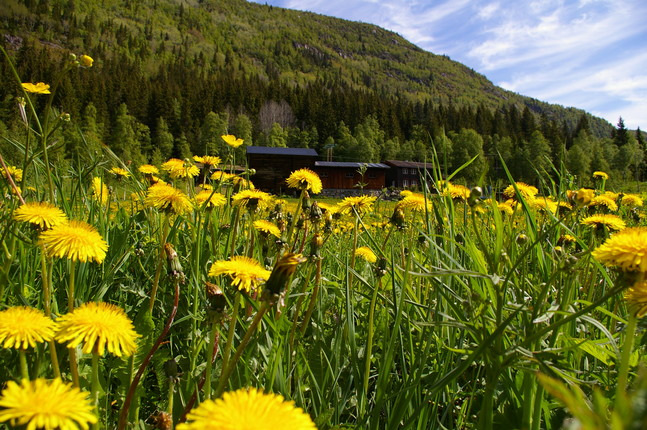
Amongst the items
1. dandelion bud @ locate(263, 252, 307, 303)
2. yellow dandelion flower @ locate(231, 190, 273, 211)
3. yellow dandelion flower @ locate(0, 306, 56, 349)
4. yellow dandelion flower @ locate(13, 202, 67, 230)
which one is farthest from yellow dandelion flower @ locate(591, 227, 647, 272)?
yellow dandelion flower @ locate(231, 190, 273, 211)

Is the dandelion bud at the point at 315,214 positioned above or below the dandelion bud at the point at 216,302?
above

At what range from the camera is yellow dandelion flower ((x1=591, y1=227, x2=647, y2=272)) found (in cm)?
64

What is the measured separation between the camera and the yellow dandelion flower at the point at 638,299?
612 millimetres

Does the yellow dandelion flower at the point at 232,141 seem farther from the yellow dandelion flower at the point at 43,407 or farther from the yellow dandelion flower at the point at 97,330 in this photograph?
the yellow dandelion flower at the point at 43,407

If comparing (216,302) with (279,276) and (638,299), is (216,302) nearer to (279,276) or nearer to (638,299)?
(279,276)

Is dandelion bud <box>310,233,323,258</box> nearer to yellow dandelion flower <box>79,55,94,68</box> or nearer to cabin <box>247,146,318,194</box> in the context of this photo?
yellow dandelion flower <box>79,55,94,68</box>

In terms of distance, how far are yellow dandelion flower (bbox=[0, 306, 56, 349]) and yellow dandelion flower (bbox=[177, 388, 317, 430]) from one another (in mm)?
403

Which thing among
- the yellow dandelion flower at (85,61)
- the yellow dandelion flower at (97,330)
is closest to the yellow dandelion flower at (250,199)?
the yellow dandelion flower at (85,61)

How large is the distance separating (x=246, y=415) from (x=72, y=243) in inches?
25.6

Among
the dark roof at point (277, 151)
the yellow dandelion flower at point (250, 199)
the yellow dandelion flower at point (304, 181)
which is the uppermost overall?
the dark roof at point (277, 151)

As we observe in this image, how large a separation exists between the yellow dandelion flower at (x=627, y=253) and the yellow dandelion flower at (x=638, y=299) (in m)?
0.03

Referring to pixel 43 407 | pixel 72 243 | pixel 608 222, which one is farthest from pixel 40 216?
pixel 608 222

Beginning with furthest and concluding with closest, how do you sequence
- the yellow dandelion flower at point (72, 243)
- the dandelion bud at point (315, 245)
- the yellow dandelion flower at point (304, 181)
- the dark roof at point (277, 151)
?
the dark roof at point (277, 151) < the yellow dandelion flower at point (304, 181) < the dandelion bud at point (315, 245) < the yellow dandelion flower at point (72, 243)

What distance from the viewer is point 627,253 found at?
2.19 ft
